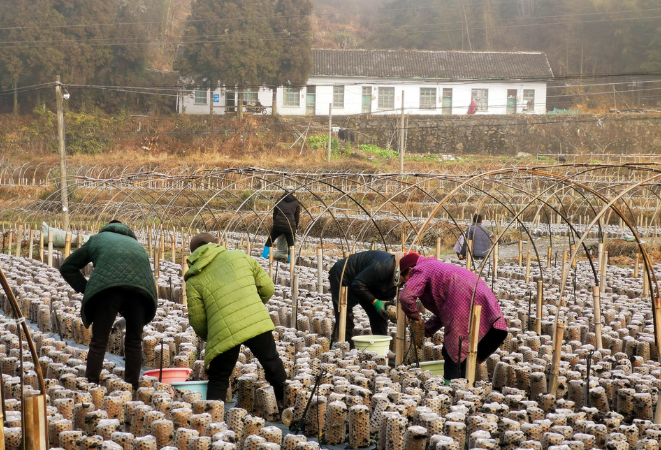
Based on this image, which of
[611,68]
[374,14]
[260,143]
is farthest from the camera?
[374,14]

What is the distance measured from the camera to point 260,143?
103ft

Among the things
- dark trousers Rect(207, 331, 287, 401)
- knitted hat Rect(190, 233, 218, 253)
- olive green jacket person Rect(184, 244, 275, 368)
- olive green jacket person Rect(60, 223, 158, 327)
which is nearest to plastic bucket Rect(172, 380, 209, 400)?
dark trousers Rect(207, 331, 287, 401)

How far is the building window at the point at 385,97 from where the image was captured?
34.3 m

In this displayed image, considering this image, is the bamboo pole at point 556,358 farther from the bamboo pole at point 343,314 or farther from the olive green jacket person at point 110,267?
the olive green jacket person at point 110,267

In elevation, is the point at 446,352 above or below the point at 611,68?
below

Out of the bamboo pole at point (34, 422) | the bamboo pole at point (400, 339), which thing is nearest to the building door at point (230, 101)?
the bamboo pole at point (400, 339)

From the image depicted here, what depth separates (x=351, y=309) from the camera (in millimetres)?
6227

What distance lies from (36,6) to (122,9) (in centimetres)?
437

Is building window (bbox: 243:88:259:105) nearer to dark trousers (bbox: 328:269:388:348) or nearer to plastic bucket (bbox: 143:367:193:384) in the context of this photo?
dark trousers (bbox: 328:269:388:348)

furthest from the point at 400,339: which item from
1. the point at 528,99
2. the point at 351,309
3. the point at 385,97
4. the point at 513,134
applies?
the point at 528,99

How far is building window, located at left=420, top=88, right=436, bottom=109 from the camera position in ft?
113

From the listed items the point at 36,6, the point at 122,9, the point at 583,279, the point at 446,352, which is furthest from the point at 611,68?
the point at 446,352

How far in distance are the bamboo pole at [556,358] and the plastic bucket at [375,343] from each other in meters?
1.26

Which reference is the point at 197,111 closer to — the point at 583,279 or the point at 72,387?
the point at 583,279
